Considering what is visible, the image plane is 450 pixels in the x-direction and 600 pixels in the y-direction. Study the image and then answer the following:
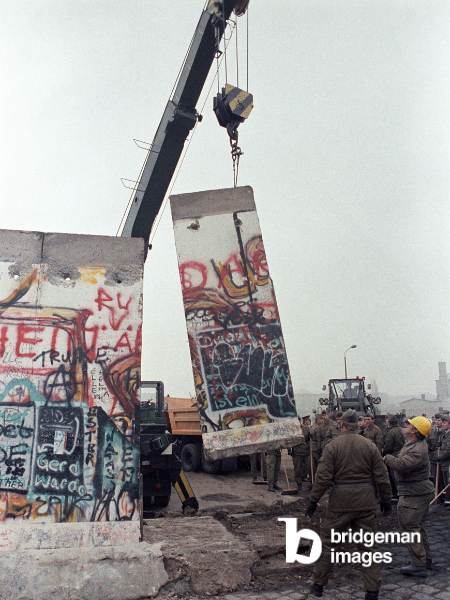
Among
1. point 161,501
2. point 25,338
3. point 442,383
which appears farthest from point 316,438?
point 442,383

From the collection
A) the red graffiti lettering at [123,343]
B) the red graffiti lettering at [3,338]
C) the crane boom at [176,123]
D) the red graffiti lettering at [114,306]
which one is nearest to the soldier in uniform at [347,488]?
the red graffiti lettering at [123,343]

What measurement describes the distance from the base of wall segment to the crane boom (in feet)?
23.3

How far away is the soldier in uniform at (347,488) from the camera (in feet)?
14.5

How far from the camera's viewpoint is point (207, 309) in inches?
224

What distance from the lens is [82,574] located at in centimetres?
428

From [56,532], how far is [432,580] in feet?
12.7

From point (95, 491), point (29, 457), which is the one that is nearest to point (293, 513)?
point (95, 491)

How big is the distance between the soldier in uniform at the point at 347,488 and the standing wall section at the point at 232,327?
871 millimetres

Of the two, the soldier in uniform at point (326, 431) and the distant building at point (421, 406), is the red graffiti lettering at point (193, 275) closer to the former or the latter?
the soldier in uniform at point (326, 431)

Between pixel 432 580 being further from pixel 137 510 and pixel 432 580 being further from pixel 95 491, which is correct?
pixel 95 491

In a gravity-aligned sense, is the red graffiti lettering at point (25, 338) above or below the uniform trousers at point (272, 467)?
above

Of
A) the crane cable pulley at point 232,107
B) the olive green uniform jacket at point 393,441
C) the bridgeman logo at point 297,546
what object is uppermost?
the crane cable pulley at point 232,107

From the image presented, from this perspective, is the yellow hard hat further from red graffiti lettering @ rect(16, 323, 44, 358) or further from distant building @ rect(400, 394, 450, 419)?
distant building @ rect(400, 394, 450, 419)

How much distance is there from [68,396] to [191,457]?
9214 millimetres
